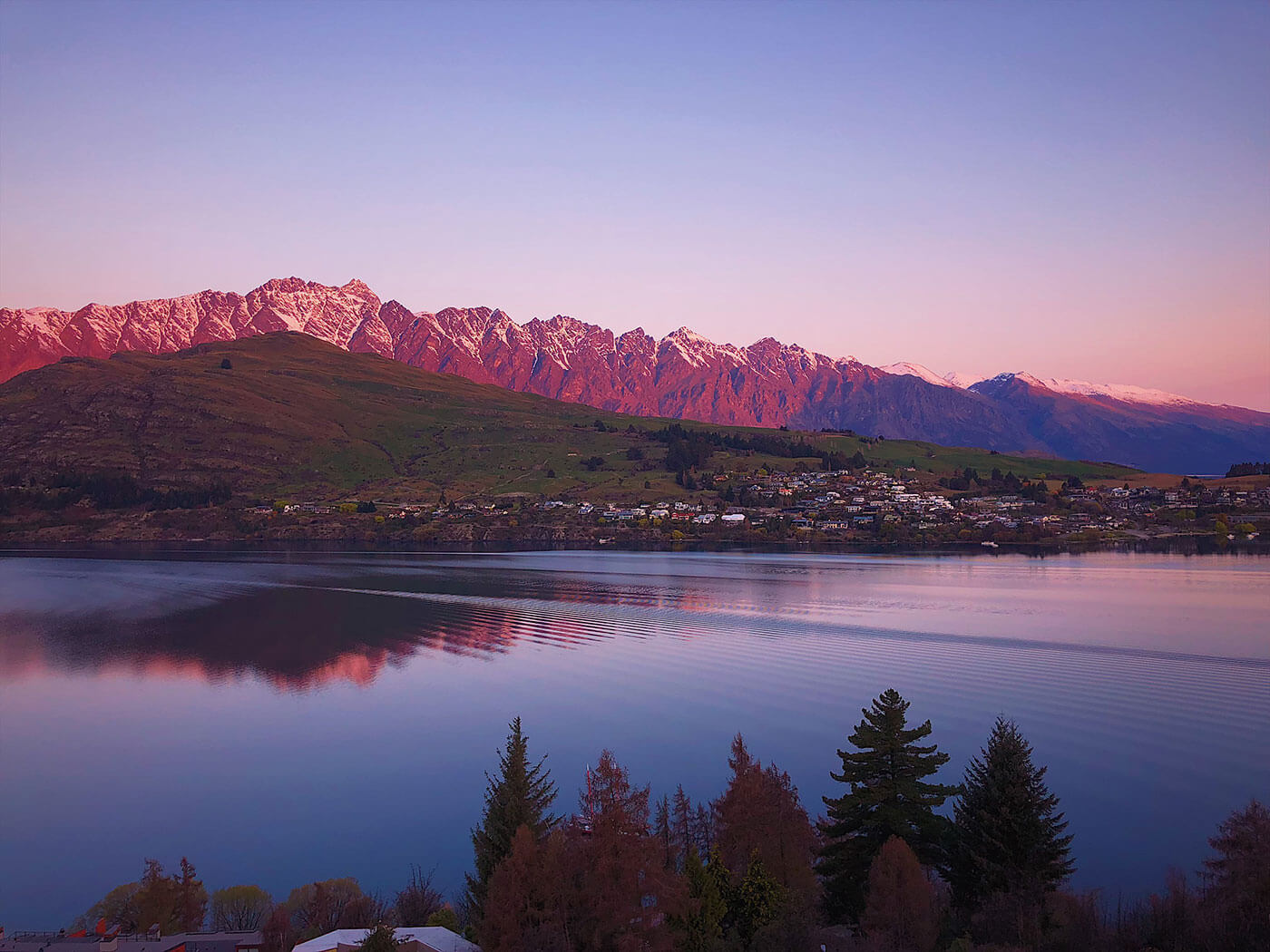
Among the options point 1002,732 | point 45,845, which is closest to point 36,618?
point 45,845

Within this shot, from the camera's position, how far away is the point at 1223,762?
34.3m

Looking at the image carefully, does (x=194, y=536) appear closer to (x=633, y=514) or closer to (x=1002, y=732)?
(x=633, y=514)

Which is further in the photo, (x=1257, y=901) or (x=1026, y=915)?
(x=1026, y=915)

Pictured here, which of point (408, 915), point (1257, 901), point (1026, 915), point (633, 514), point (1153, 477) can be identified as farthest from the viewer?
point (1153, 477)

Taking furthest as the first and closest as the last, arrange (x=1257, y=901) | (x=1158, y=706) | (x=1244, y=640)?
(x=1244, y=640)
(x=1158, y=706)
(x=1257, y=901)

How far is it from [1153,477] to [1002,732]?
187 metres

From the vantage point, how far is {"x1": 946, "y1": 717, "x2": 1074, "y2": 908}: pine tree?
20.7 meters

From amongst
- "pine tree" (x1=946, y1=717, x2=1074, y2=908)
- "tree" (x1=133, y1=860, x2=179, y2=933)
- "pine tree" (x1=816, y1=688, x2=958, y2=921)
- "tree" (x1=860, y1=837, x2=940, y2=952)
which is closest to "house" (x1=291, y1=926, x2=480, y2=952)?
"tree" (x1=133, y1=860, x2=179, y2=933)

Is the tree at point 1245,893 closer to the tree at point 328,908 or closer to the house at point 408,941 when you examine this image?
the house at point 408,941

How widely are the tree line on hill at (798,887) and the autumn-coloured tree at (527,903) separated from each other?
0.04 m

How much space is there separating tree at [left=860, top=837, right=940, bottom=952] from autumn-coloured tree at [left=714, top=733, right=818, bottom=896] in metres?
2.08

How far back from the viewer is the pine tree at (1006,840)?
68.0 ft

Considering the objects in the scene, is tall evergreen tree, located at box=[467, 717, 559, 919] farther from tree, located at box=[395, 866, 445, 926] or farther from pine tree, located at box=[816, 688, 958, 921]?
pine tree, located at box=[816, 688, 958, 921]

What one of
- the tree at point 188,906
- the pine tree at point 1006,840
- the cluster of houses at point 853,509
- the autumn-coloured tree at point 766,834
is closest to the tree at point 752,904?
the autumn-coloured tree at point 766,834
